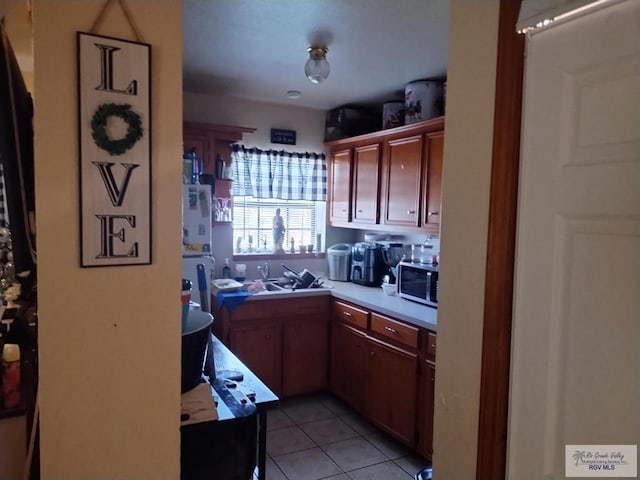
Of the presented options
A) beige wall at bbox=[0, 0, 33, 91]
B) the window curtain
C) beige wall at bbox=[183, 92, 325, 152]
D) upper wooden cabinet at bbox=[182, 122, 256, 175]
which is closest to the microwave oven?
the window curtain

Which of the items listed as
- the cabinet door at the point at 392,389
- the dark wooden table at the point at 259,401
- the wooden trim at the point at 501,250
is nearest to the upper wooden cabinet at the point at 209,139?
the cabinet door at the point at 392,389

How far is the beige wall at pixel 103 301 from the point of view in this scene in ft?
3.91

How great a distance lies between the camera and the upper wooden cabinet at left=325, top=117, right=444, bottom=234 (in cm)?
308

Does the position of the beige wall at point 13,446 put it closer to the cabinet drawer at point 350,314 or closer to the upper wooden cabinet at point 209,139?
the cabinet drawer at point 350,314

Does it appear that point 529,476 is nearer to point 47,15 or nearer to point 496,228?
point 496,228

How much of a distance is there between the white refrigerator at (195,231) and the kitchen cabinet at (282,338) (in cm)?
37

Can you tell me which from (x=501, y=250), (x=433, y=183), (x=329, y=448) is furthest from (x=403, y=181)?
(x=501, y=250)

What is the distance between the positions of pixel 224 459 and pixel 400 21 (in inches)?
82.4

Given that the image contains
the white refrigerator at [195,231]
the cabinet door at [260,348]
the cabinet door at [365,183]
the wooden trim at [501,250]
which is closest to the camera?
the wooden trim at [501,250]

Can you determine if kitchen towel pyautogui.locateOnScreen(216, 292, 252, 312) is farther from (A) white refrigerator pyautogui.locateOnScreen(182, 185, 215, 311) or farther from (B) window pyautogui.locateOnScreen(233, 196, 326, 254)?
(B) window pyautogui.locateOnScreen(233, 196, 326, 254)

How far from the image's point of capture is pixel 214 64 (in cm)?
293

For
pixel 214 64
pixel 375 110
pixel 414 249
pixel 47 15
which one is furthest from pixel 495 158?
pixel 375 110

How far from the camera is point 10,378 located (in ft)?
4.38

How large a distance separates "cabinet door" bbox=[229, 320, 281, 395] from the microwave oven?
1.06 m
